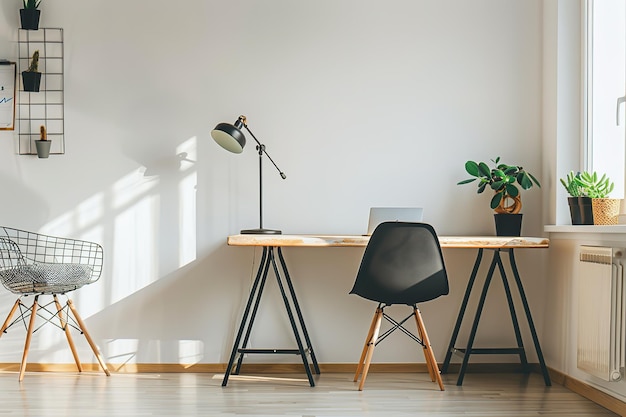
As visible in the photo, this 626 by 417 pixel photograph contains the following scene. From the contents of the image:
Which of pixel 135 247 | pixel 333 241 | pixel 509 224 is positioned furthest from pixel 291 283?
pixel 509 224

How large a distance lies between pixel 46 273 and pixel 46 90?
1111 millimetres

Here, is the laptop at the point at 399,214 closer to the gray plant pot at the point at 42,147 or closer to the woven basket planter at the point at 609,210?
the woven basket planter at the point at 609,210

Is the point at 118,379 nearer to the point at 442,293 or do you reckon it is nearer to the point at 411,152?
the point at 442,293

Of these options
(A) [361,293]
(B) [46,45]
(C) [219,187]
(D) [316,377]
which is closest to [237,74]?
(C) [219,187]

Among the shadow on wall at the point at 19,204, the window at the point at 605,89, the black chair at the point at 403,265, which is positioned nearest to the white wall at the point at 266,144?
the shadow on wall at the point at 19,204

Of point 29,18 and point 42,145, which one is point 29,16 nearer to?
point 29,18

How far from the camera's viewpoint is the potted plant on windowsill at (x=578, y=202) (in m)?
3.66

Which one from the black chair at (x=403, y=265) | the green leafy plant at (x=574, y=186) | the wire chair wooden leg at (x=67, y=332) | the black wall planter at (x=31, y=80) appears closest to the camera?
the black chair at (x=403, y=265)

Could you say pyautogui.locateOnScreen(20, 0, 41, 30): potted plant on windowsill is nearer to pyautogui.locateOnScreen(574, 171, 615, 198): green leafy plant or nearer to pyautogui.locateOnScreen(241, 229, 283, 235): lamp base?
pyautogui.locateOnScreen(241, 229, 283, 235): lamp base

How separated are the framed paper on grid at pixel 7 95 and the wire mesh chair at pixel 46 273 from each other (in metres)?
0.61

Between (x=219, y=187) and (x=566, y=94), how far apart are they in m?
2.02

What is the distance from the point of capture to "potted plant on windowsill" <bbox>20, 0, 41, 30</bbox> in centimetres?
404

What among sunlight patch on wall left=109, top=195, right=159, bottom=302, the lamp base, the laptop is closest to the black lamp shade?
the lamp base

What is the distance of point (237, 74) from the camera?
4.19 m
